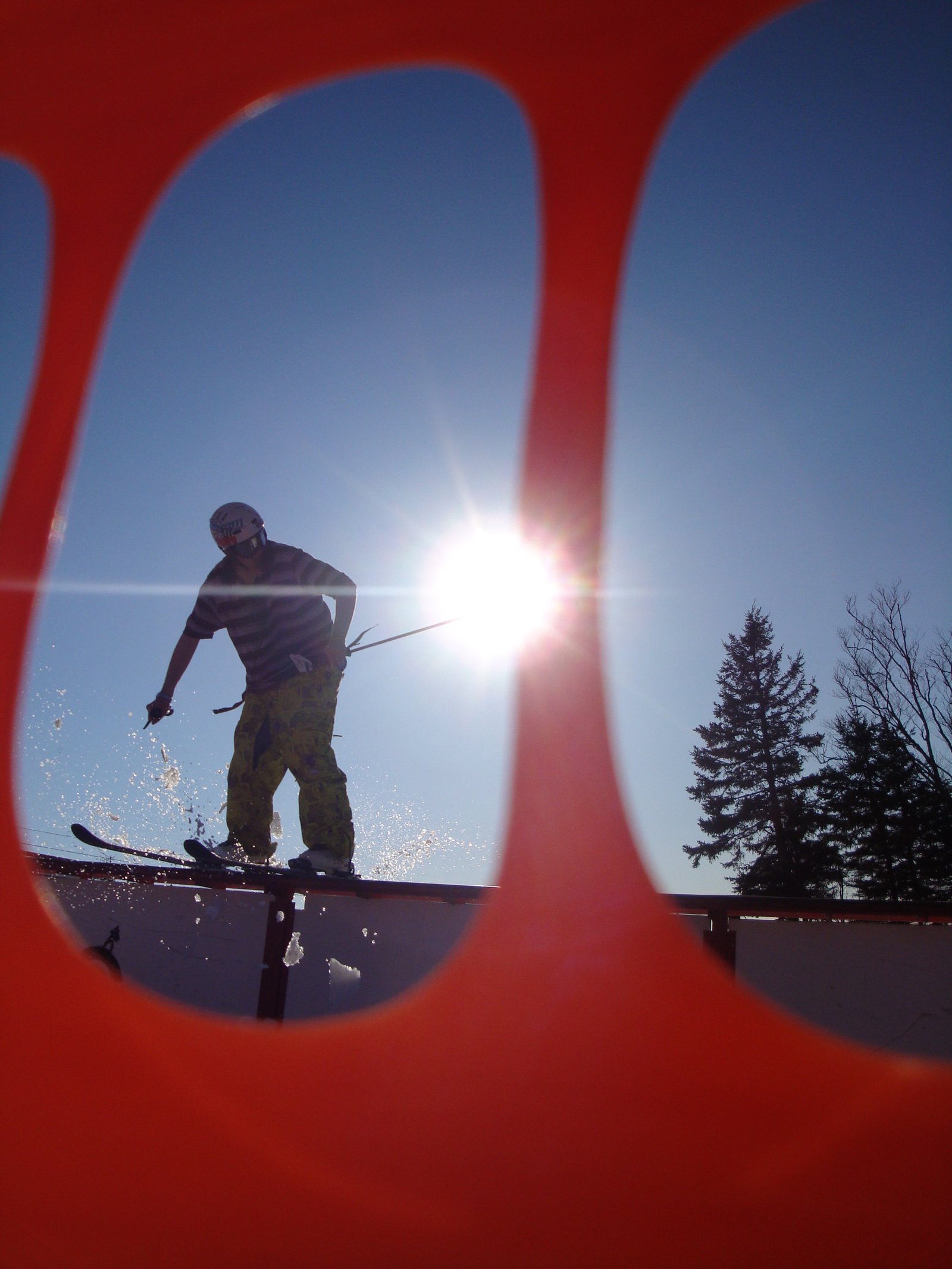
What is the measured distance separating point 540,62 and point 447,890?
3.24m

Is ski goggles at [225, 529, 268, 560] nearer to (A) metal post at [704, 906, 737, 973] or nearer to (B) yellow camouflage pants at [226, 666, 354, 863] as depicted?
(B) yellow camouflage pants at [226, 666, 354, 863]

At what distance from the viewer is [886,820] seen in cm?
1977

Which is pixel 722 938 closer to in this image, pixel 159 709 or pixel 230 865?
pixel 230 865

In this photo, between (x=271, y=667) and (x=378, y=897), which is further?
(x=271, y=667)

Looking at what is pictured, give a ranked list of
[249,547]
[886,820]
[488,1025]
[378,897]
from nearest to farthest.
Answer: [488,1025] < [378,897] < [249,547] < [886,820]

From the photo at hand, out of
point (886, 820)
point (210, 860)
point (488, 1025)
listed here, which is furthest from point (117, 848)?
point (886, 820)

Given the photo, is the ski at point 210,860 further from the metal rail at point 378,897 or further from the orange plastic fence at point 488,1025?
the orange plastic fence at point 488,1025

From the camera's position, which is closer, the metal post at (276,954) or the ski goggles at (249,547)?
the metal post at (276,954)

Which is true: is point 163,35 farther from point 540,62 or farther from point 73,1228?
point 73,1228

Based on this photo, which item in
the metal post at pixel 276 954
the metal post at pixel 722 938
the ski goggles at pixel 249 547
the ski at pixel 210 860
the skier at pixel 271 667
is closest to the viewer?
the metal post at pixel 722 938

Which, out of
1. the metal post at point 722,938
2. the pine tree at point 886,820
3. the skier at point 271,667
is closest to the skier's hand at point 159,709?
the skier at point 271,667

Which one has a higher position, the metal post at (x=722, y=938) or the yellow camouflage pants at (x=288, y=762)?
the yellow camouflage pants at (x=288, y=762)

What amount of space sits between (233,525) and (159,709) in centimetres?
115

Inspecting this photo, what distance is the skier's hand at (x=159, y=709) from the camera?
4.49m
